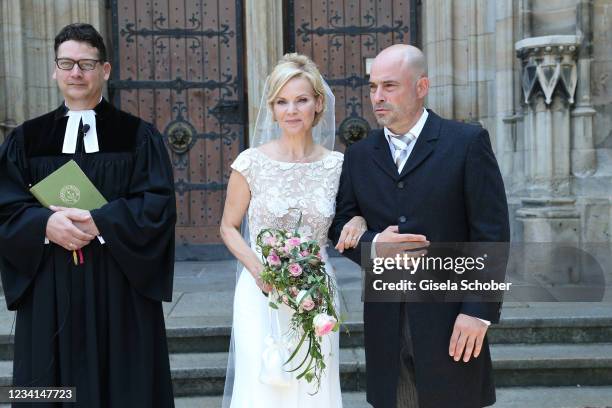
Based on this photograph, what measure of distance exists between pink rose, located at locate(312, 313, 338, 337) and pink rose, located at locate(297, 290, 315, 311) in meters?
0.04

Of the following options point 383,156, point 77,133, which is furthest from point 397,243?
point 77,133

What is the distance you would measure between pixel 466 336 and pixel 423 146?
26.9 inches

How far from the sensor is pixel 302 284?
2.50 metres

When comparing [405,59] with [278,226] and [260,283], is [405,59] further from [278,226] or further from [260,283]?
[260,283]

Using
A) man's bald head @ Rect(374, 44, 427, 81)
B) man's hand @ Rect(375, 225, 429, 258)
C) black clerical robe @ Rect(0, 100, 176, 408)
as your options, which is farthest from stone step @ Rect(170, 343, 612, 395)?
man's bald head @ Rect(374, 44, 427, 81)

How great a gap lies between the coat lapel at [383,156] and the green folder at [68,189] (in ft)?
4.04

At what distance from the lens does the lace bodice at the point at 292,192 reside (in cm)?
283

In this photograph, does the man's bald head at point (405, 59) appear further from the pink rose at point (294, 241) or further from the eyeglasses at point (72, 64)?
the eyeglasses at point (72, 64)

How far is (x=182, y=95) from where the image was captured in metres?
6.98

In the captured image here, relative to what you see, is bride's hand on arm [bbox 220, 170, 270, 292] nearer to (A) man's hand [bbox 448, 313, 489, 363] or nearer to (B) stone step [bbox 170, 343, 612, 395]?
(A) man's hand [bbox 448, 313, 489, 363]

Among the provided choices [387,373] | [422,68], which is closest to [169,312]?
[387,373]

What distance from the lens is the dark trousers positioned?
95.1 inches

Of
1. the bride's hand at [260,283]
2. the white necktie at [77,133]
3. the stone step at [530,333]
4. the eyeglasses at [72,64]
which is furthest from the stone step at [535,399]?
the eyeglasses at [72,64]

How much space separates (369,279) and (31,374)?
1554 mm
